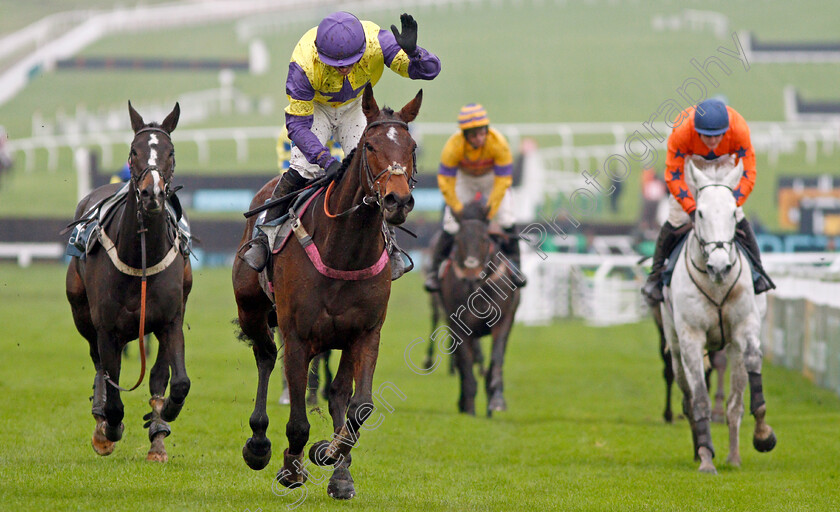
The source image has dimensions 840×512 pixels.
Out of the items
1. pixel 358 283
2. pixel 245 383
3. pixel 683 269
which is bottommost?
pixel 245 383

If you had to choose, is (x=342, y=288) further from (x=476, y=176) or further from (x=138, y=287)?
(x=476, y=176)

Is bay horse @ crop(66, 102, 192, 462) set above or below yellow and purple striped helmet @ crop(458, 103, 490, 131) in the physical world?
below

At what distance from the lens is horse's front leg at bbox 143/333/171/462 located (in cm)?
780

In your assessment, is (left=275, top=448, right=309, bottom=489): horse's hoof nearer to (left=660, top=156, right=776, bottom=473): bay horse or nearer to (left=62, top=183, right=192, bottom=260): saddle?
(left=62, top=183, right=192, bottom=260): saddle

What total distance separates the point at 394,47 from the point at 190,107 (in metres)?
34.4

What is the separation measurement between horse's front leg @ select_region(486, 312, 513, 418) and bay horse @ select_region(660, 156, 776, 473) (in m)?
2.75

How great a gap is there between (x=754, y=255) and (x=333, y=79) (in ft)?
12.0

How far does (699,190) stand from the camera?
26.8 feet

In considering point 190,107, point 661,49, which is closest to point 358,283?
point 190,107

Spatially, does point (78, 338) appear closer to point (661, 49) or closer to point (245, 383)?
Result: point (245, 383)

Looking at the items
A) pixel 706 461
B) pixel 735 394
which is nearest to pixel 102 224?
pixel 706 461

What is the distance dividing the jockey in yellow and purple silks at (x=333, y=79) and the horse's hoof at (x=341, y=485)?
118cm

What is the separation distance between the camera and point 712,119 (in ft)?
28.1

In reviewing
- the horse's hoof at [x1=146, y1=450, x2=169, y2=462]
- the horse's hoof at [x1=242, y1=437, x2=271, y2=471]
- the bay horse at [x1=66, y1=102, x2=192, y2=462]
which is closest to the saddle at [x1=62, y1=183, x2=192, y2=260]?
the bay horse at [x1=66, y1=102, x2=192, y2=462]
